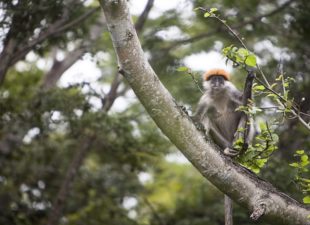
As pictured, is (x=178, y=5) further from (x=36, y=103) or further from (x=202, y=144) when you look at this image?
(x=202, y=144)

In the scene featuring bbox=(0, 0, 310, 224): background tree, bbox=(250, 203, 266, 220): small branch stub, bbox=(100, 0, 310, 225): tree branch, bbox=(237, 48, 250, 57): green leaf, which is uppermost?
bbox=(237, 48, 250, 57): green leaf

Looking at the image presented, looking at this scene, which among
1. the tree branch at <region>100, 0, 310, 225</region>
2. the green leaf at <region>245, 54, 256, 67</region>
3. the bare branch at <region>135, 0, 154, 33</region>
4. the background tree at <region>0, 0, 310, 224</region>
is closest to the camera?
the green leaf at <region>245, 54, 256, 67</region>

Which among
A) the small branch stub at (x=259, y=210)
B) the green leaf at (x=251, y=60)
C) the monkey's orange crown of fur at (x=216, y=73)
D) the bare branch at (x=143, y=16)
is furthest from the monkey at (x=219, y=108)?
the green leaf at (x=251, y=60)

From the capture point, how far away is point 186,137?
384 cm

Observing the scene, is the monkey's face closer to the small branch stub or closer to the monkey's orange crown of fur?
the monkey's orange crown of fur

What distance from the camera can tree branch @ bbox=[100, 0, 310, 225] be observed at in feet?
12.0

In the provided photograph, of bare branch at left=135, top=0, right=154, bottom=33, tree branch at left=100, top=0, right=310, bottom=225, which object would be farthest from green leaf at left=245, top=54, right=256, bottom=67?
bare branch at left=135, top=0, right=154, bottom=33

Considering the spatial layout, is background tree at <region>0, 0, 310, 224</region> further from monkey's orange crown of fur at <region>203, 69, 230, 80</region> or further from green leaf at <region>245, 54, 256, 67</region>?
green leaf at <region>245, 54, 256, 67</region>

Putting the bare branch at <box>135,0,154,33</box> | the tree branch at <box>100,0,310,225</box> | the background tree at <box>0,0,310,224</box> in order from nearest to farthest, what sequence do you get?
the tree branch at <box>100,0,310,225</box> < the background tree at <box>0,0,310,224</box> < the bare branch at <box>135,0,154,33</box>

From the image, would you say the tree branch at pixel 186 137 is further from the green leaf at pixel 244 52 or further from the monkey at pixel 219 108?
the monkey at pixel 219 108

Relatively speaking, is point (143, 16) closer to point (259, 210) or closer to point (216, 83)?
point (216, 83)

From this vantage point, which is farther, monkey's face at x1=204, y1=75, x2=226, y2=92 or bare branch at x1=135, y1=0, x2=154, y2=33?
bare branch at x1=135, y1=0, x2=154, y2=33

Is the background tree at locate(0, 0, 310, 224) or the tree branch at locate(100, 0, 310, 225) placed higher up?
the tree branch at locate(100, 0, 310, 225)

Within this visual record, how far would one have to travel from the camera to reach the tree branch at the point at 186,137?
366 centimetres
